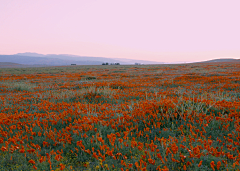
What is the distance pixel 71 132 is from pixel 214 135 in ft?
10.9

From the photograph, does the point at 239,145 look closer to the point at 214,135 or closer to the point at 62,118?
the point at 214,135

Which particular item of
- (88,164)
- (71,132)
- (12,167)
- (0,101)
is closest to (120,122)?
(71,132)

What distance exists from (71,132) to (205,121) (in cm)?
339

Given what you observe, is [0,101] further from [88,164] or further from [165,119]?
[165,119]

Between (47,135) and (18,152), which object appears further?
(47,135)

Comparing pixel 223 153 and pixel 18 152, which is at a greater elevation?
pixel 223 153

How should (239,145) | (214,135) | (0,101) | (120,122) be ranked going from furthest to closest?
(0,101)
(120,122)
(214,135)
(239,145)

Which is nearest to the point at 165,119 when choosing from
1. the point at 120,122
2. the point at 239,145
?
the point at 120,122

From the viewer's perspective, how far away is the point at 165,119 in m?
4.34

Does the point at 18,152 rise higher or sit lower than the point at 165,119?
lower

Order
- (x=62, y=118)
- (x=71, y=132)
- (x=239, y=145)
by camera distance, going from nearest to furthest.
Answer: (x=239, y=145) < (x=71, y=132) < (x=62, y=118)

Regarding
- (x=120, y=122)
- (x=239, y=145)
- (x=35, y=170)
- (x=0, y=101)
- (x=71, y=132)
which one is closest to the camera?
(x=35, y=170)

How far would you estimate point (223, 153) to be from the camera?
2689 mm

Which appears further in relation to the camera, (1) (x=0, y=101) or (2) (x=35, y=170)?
(1) (x=0, y=101)
